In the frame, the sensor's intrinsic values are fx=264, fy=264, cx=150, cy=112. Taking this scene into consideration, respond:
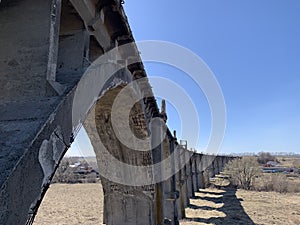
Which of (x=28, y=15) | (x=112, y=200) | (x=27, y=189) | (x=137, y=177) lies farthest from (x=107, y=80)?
(x=112, y=200)

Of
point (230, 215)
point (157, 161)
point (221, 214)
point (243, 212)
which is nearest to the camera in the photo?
point (157, 161)

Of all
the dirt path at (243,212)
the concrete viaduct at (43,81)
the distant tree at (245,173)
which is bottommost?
the dirt path at (243,212)

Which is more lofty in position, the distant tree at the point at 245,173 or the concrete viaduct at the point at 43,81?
the concrete viaduct at the point at 43,81

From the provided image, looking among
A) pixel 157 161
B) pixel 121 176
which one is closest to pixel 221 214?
pixel 157 161

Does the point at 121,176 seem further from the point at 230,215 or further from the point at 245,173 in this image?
the point at 245,173

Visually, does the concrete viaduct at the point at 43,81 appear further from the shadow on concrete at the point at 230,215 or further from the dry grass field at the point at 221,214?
the shadow on concrete at the point at 230,215

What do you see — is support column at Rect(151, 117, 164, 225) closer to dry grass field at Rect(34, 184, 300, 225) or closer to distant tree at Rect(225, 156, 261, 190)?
dry grass field at Rect(34, 184, 300, 225)

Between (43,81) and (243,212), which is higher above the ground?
(43,81)

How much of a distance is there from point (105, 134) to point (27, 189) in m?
8.72

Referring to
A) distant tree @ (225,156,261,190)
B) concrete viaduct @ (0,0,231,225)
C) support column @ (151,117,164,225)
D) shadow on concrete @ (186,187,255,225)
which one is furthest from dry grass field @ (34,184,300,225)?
concrete viaduct @ (0,0,231,225)

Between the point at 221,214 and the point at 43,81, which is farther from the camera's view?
the point at 221,214

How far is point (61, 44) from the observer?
13.0 feet

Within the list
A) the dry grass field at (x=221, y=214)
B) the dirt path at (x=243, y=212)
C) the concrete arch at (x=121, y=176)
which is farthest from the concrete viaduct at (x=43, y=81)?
the dirt path at (x=243, y=212)

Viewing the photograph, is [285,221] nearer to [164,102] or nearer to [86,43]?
[164,102]
